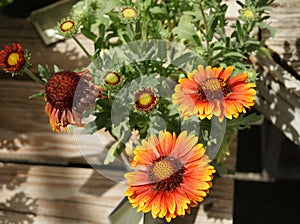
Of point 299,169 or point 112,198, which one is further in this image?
point 299,169

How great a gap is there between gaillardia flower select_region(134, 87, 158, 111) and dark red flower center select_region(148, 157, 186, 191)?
8 cm

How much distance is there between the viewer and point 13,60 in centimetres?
81

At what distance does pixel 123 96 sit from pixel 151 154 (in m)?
0.14

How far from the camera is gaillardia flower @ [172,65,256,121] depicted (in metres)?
0.74

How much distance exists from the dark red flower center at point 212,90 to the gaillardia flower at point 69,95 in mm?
145

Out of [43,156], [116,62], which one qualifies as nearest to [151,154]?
[116,62]

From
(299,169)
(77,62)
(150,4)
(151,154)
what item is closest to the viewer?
(151,154)

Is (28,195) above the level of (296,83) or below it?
below

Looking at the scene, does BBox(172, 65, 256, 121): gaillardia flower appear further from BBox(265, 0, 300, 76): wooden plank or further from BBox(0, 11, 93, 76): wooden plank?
BBox(0, 11, 93, 76): wooden plank

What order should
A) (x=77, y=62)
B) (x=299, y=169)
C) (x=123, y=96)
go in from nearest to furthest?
(x=123, y=96) < (x=77, y=62) < (x=299, y=169)

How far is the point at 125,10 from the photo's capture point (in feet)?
2.82

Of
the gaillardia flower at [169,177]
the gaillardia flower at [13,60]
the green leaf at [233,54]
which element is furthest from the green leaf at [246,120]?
the gaillardia flower at [13,60]

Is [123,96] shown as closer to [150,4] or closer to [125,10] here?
[125,10]

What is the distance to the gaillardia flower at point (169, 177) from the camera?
0.70 m
